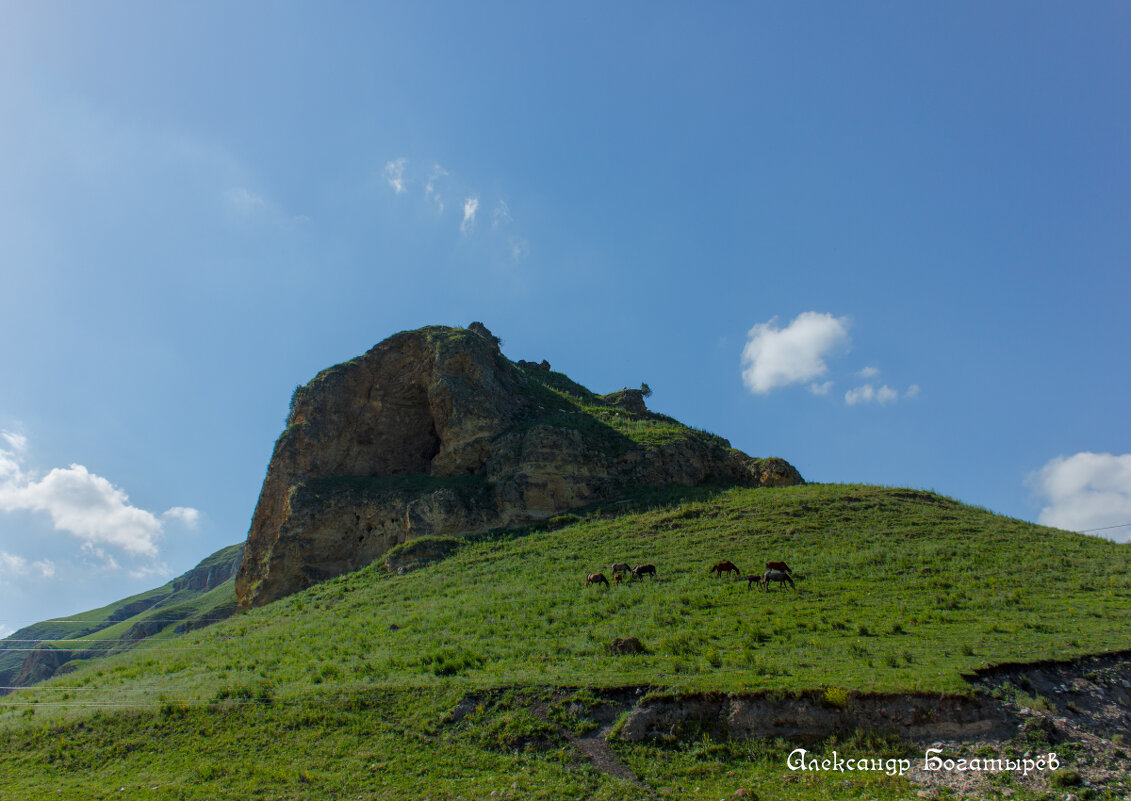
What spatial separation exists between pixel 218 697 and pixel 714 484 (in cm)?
3116

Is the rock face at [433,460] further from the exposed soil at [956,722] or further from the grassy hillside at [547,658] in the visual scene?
the exposed soil at [956,722]

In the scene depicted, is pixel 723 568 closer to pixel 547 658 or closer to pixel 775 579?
pixel 775 579

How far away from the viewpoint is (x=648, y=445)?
43.5m

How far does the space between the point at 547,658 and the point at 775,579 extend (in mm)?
8923

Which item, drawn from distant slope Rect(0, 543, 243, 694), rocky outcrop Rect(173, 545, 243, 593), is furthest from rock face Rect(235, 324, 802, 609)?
rocky outcrop Rect(173, 545, 243, 593)

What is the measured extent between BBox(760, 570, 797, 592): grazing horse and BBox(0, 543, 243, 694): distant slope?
39.7 m

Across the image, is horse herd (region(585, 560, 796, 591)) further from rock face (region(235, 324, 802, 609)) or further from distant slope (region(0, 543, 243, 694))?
distant slope (region(0, 543, 243, 694))

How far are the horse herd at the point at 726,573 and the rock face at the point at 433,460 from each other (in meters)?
13.3

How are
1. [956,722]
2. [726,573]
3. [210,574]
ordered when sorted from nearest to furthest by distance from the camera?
[956,722]
[726,573]
[210,574]

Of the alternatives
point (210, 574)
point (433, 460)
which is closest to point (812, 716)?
point (433, 460)

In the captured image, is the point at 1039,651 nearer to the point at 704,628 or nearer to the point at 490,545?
the point at 704,628

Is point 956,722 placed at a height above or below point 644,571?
below

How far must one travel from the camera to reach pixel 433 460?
44781 mm

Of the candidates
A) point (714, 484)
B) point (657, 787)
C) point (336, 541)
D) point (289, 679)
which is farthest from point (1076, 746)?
point (336, 541)
